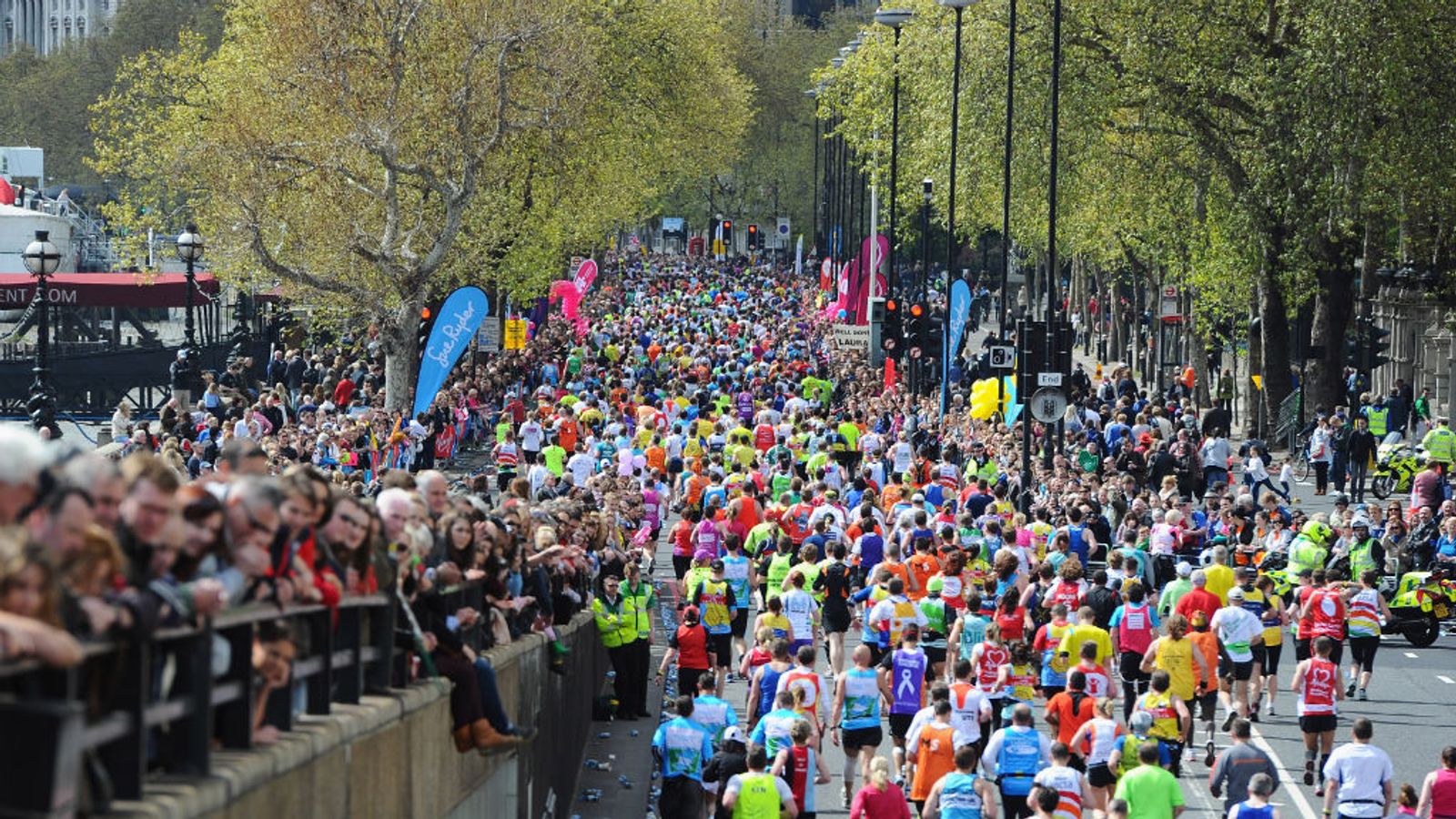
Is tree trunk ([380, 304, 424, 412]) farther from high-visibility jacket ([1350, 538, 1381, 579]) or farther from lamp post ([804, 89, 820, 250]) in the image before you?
lamp post ([804, 89, 820, 250])

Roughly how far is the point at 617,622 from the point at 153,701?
12292 mm

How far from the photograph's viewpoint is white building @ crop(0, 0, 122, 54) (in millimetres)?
170500

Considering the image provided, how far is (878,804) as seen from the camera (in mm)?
13367

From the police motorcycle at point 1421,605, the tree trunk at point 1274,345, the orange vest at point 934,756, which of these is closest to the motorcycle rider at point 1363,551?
the police motorcycle at point 1421,605

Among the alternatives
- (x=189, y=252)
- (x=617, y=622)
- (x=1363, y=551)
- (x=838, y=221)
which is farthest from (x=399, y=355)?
(x=838, y=221)

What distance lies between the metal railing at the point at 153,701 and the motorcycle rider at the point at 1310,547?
15.1 metres

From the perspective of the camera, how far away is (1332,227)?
129ft

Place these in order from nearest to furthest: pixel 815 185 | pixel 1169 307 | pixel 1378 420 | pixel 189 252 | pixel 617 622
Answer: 1. pixel 617 622
2. pixel 189 252
3. pixel 1378 420
4. pixel 1169 307
5. pixel 815 185

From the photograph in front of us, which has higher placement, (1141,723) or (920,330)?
(920,330)

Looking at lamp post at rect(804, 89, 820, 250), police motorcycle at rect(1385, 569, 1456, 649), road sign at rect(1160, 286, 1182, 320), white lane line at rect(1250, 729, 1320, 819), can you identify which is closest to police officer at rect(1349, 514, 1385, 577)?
police motorcycle at rect(1385, 569, 1456, 649)

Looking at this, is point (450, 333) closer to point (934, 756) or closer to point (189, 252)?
point (189, 252)

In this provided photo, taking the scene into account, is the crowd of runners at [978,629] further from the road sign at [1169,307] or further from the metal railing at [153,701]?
the road sign at [1169,307]

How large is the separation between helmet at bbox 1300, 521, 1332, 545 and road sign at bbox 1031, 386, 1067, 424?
7.32m

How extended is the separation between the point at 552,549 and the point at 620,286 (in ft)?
264
